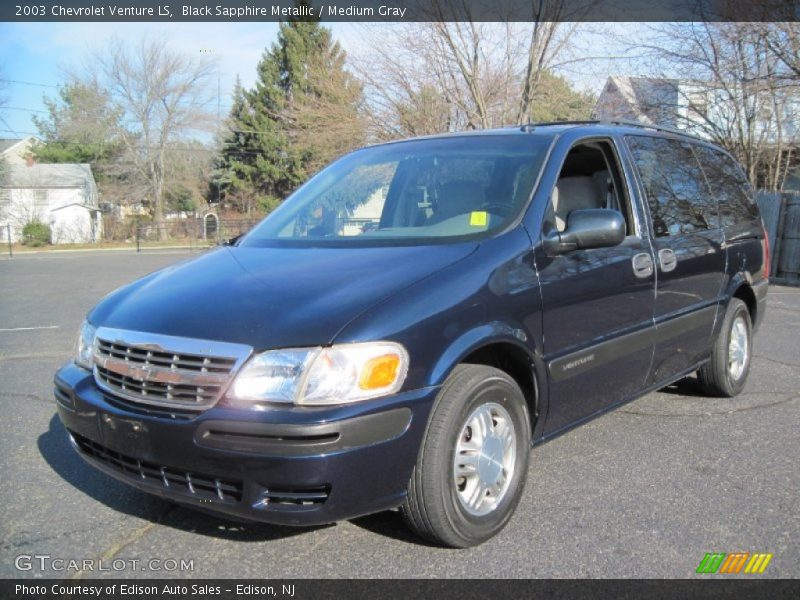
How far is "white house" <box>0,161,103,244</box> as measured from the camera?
50.6 m

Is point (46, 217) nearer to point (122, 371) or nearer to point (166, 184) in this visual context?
point (166, 184)

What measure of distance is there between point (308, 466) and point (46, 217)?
5995 cm

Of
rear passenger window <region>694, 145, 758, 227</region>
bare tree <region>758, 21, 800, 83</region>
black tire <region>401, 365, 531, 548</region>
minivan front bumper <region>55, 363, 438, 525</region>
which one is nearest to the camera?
minivan front bumper <region>55, 363, 438, 525</region>

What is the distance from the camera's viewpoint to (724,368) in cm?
517

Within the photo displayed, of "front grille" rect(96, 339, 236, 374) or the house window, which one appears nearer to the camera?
"front grille" rect(96, 339, 236, 374)

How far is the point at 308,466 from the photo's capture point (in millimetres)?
2490

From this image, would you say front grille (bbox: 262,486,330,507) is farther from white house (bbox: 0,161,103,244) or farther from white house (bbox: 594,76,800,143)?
white house (bbox: 0,161,103,244)

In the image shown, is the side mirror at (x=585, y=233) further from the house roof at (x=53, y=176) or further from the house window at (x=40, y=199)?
the house window at (x=40, y=199)

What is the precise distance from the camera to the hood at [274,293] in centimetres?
266

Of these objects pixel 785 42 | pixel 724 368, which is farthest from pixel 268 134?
pixel 724 368

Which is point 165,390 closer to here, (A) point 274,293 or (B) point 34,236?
(A) point 274,293

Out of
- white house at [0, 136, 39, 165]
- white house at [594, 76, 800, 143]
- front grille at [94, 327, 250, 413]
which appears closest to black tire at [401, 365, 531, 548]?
front grille at [94, 327, 250, 413]

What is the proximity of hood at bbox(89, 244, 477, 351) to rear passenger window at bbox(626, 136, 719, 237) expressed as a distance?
5.82 feet

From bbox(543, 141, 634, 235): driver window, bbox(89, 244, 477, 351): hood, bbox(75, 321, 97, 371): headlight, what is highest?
bbox(543, 141, 634, 235): driver window
